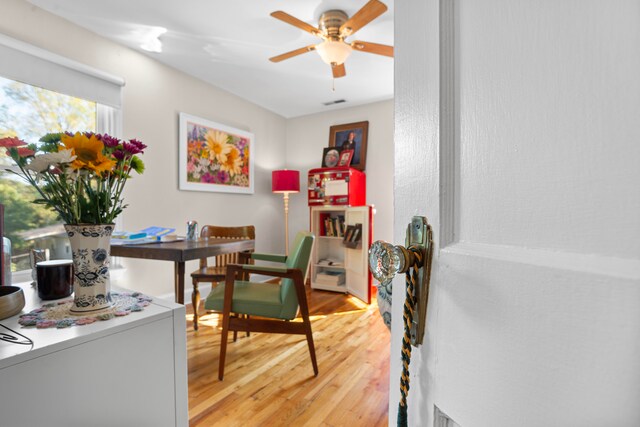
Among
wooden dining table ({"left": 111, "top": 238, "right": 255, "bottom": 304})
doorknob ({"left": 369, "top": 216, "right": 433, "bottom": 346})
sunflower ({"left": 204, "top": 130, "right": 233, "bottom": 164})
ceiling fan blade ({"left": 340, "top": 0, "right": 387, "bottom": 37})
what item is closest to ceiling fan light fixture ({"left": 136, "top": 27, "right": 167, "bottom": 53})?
sunflower ({"left": 204, "top": 130, "right": 233, "bottom": 164})

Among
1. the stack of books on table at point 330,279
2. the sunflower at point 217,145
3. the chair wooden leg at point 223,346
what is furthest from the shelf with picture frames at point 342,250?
the chair wooden leg at point 223,346

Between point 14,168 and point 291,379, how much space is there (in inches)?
94.0

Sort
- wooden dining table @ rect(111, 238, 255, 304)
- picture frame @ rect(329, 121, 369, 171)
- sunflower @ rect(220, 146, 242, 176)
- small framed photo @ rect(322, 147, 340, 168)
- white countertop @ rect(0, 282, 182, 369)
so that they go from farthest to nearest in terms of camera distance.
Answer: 1. small framed photo @ rect(322, 147, 340, 168)
2. picture frame @ rect(329, 121, 369, 171)
3. sunflower @ rect(220, 146, 242, 176)
4. wooden dining table @ rect(111, 238, 255, 304)
5. white countertop @ rect(0, 282, 182, 369)

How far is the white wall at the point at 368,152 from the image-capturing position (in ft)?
13.3

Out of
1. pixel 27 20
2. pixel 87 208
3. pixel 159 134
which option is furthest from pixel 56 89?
pixel 87 208

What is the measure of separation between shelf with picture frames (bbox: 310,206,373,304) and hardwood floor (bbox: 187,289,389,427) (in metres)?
0.89

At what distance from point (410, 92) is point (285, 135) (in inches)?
178

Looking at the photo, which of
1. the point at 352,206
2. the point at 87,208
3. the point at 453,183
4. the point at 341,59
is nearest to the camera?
the point at 453,183

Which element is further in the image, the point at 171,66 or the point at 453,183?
the point at 171,66

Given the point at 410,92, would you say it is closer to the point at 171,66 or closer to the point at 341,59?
the point at 341,59

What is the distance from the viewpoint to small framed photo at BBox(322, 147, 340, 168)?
4319 millimetres

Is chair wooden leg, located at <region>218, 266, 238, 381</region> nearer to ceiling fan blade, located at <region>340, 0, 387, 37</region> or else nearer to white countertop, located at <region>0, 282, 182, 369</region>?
white countertop, located at <region>0, 282, 182, 369</region>

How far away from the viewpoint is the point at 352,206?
3.83m

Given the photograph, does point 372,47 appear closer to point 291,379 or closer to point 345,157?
point 345,157
